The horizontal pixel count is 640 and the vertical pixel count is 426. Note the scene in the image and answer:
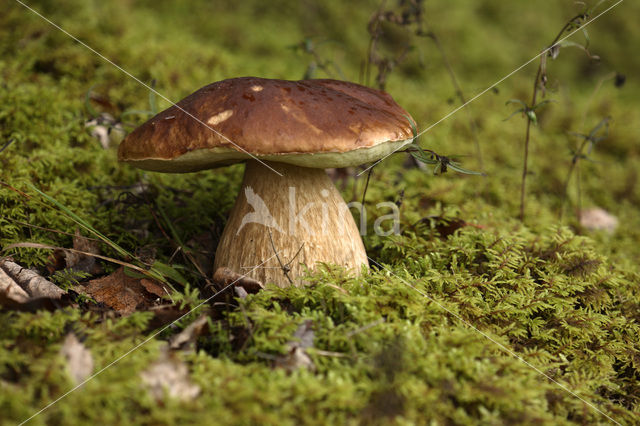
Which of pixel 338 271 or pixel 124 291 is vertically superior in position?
pixel 338 271

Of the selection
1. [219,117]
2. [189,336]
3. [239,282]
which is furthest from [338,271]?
[219,117]

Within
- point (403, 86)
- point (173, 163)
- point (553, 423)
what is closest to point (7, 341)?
point (173, 163)

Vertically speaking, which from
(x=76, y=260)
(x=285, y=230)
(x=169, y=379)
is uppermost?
(x=285, y=230)

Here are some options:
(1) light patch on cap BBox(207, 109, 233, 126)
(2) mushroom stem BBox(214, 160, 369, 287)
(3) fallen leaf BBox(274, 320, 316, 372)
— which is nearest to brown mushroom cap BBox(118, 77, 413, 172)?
(1) light patch on cap BBox(207, 109, 233, 126)

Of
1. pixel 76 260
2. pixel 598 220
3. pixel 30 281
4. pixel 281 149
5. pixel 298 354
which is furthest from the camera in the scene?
pixel 598 220

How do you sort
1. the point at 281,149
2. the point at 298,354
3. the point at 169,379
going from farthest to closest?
the point at 281,149, the point at 298,354, the point at 169,379

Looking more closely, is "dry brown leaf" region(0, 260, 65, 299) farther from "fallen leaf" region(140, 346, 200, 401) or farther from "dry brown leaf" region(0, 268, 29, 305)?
"fallen leaf" region(140, 346, 200, 401)

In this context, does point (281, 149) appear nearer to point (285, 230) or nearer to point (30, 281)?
point (285, 230)

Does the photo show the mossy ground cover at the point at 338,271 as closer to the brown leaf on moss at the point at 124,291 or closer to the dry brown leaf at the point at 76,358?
the dry brown leaf at the point at 76,358
